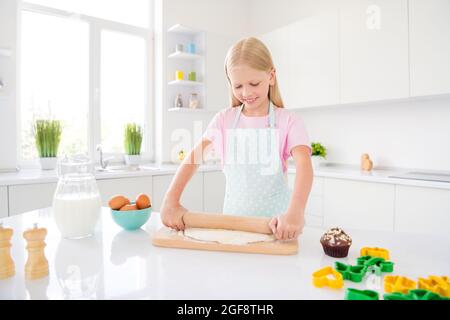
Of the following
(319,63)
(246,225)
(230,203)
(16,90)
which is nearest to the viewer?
(246,225)

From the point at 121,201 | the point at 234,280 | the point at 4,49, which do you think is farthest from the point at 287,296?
the point at 4,49

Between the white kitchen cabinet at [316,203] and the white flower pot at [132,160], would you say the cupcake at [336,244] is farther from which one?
the white flower pot at [132,160]

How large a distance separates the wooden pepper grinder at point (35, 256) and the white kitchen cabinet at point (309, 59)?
2.59m

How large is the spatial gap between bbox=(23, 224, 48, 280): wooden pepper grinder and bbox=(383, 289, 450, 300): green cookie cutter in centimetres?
66

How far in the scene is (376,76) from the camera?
8.30ft

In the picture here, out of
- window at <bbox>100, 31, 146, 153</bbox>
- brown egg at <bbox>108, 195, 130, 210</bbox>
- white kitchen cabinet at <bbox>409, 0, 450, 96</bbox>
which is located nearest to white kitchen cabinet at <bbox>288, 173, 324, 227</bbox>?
white kitchen cabinet at <bbox>409, 0, 450, 96</bbox>

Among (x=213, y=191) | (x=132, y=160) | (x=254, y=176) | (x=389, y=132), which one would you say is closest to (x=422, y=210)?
(x=389, y=132)

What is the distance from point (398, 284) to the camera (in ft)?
1.99

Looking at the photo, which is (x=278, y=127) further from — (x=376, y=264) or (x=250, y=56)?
(x=376, y=264)

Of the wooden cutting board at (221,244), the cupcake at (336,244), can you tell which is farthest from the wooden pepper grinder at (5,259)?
the cupcake at (336,244)

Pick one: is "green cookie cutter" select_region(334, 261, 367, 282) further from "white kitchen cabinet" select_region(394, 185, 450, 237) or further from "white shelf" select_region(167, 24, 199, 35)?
"white shelf" select_region(167, 24, 199, 35)

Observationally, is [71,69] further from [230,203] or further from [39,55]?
[230,203]

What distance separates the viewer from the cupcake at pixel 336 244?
795 millimetres

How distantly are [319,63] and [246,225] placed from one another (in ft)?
7.85
